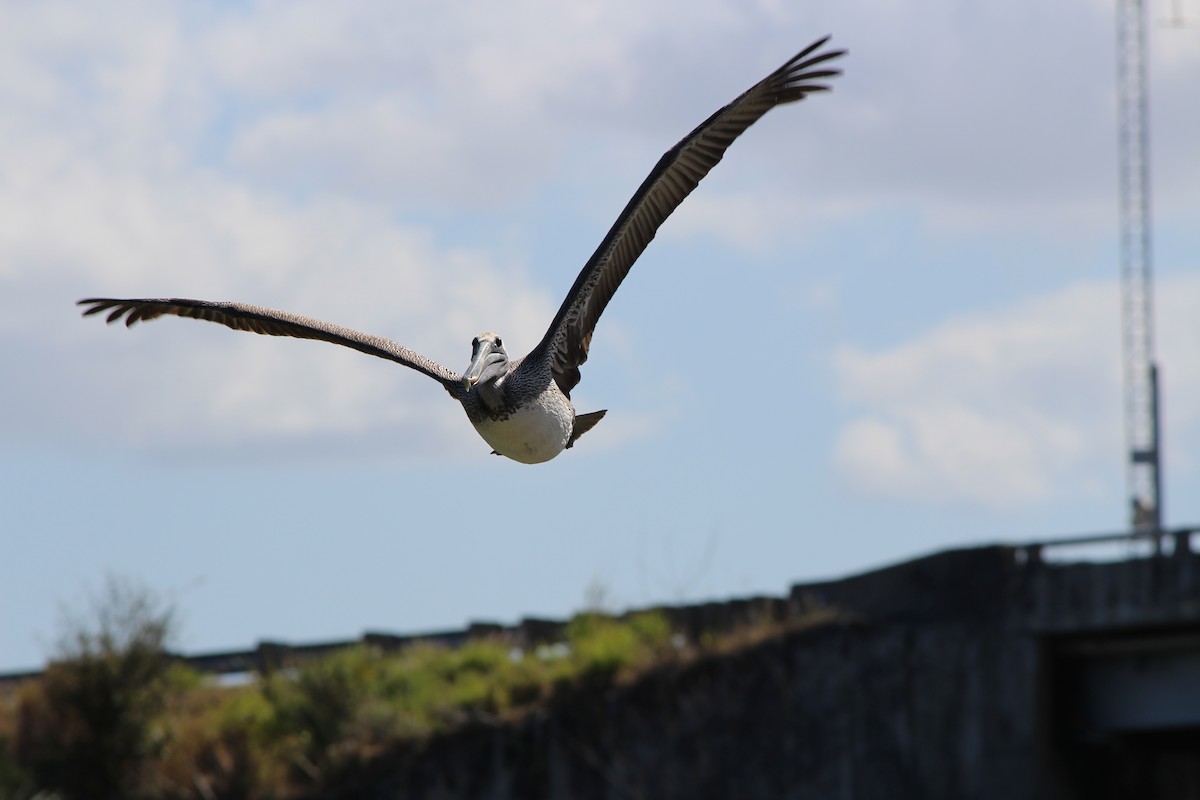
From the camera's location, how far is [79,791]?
3778 cm

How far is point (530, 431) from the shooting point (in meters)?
14.7

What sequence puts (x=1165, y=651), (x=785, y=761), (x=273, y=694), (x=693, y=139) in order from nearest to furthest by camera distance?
1. (x=693, y=139)
2. (x=1165, y=651)
3. (x=785, y=761)
4. (x=273, y=694)

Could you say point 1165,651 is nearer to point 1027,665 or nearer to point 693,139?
point 1027,665

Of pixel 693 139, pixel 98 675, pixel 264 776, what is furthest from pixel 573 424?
pixel 98 675

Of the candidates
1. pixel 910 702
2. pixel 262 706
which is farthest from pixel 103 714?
pixel 910 702

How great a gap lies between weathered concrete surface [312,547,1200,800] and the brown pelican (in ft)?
45.8

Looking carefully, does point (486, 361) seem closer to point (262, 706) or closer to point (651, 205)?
point (651, 205)

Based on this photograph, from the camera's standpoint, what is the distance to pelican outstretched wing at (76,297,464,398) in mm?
15758

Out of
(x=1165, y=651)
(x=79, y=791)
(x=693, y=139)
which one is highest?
(x=693, y=139)

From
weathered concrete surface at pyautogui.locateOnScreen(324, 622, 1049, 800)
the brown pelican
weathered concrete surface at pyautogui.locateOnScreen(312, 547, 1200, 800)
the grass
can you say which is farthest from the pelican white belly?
the grass

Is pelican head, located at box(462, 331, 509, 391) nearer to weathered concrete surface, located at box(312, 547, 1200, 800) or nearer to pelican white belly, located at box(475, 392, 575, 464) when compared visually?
pelican white belly, located at box(475, 392, 575, 464)

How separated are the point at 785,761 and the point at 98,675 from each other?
13.8m

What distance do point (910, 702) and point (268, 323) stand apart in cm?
1536

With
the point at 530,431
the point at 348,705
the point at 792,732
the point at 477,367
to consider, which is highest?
the point at 477,367
